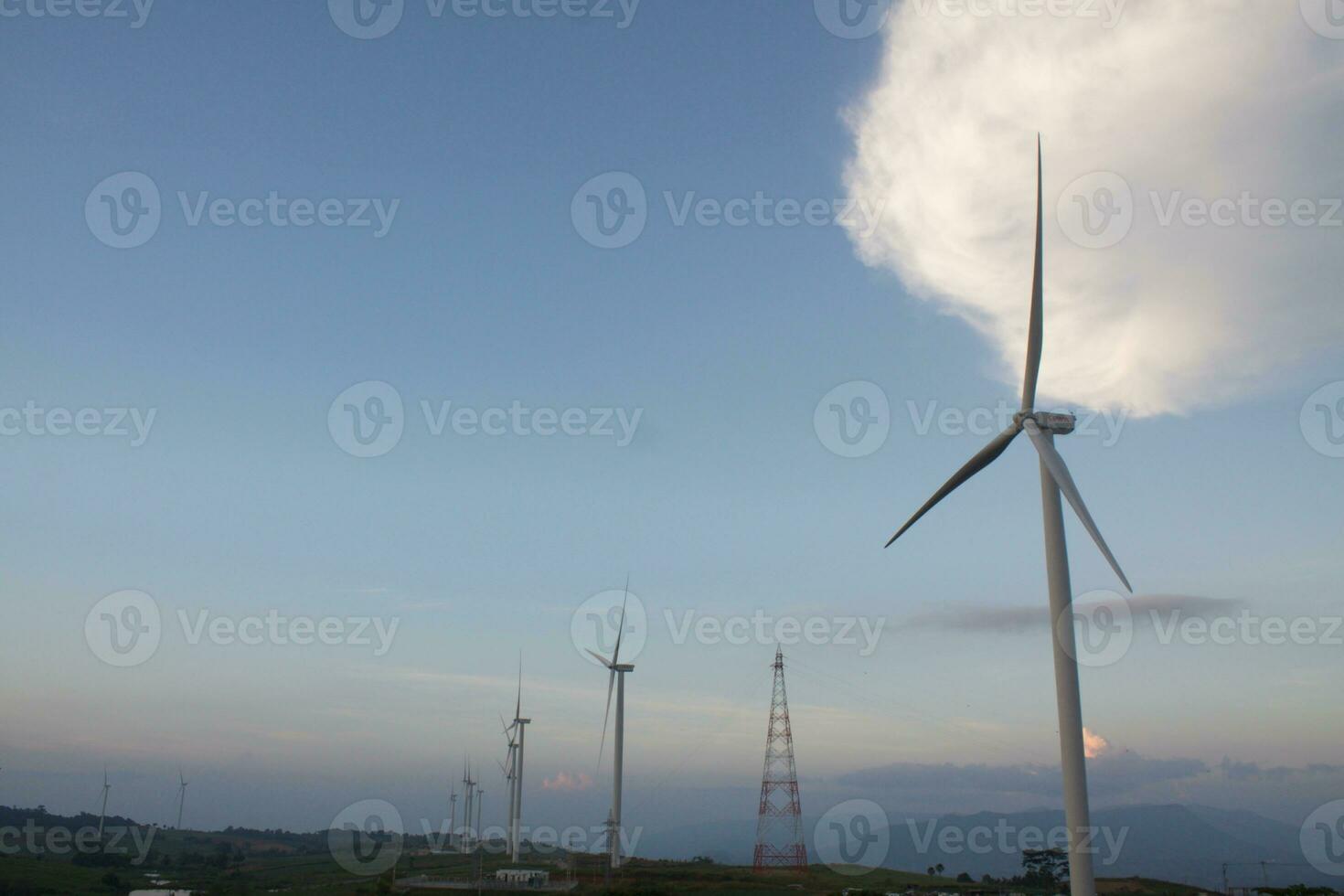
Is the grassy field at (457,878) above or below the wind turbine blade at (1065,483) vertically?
below

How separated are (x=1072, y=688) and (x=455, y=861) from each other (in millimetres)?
171525

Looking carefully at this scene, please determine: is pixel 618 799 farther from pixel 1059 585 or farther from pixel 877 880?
pixel 1059 585

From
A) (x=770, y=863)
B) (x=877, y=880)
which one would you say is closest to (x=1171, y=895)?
(x=877, y=880)

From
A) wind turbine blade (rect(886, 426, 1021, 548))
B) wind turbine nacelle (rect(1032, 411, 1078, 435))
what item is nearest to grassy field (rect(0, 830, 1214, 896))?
wind turbine blade (rect(886, 426, 1021, 548))

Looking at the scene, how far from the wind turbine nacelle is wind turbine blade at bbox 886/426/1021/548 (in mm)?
2081

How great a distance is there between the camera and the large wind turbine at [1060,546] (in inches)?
1938

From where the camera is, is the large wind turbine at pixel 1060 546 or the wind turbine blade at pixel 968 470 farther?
the wind turbine blade at pixel 968 470

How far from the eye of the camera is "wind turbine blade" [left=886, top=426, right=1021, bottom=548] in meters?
59.8

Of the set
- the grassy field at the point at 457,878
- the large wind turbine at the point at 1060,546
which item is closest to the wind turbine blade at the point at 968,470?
the large wind turbine at the point at 1060,546

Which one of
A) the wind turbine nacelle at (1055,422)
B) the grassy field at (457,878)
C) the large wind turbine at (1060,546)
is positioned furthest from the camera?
the grassy field at (457,878)

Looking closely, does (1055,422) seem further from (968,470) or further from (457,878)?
(457,878)

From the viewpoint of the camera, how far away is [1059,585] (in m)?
52.6

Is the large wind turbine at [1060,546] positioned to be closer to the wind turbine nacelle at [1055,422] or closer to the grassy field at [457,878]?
the wind turbine nacelle at [1055,422]

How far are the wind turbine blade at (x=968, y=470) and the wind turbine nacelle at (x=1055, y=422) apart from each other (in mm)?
2081
